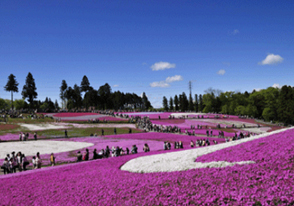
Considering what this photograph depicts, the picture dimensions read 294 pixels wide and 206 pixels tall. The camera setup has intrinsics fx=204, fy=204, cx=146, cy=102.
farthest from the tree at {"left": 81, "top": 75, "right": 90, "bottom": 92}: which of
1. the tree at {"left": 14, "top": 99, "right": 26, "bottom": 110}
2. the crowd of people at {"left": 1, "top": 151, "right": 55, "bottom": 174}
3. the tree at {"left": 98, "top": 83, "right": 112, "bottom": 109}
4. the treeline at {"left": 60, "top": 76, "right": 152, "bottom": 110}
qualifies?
the crowd of people at {"left": 1, "top": 151, "right": 55, "bottom": 174}

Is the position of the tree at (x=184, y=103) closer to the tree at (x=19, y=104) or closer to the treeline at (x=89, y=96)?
the treeline at (x=89, y=96)

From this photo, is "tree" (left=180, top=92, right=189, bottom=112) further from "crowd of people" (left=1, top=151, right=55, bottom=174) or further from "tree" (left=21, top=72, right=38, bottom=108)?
"crowd of people" (left=1, top=151, right=55, bottom=174)

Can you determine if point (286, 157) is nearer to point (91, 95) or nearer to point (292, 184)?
point (292, 184)

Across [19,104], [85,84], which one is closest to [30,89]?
[85,84]

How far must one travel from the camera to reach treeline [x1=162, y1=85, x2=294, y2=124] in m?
90.9

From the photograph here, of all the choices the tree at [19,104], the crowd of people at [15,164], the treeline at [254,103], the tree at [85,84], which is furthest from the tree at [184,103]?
the crowd of people at [15,164]

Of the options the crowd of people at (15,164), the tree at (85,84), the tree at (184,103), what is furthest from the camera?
the tree at (184,103)

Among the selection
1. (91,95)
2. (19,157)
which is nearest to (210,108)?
(91,95)

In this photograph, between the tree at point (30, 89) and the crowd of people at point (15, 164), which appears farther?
the tree at point (30, 89)

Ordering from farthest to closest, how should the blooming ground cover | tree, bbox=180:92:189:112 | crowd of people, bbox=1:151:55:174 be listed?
tree, bbox=180:92:189:112 → crowd of people, bbox=1:151:55:174 → the blooming ground cover

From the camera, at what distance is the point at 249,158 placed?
43.0 feet

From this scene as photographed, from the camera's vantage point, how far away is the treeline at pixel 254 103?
90.9 metres

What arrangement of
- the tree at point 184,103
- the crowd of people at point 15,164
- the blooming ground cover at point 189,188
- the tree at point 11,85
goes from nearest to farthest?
the blooming ground cover at point 189,188 < the crowd of people at point 15,164 < the tree at point 11,85 < the tree at point 184,103

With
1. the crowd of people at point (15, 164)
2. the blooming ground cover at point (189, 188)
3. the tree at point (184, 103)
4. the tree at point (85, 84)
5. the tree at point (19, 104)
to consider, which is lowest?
the crowd of people at point (15, 164)
